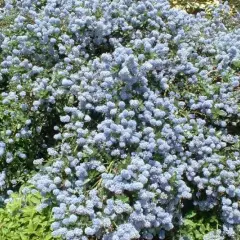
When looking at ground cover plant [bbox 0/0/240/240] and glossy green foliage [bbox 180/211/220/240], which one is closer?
ground cover plant [bbox 0/0/240/240]

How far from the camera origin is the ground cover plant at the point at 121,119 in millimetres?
2902

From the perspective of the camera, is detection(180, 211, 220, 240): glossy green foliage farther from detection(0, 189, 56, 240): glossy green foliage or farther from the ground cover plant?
detection(0, 189, 56, 240): glossy green foliage

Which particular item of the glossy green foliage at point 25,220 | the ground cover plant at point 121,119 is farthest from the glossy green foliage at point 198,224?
the glossy green foliage at point 25,220

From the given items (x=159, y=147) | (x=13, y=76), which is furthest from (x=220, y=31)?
(x=13, y=76)

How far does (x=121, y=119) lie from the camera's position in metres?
3.01

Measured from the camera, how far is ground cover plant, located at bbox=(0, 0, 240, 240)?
290cm

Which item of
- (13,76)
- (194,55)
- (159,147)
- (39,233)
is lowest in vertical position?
(39,233)

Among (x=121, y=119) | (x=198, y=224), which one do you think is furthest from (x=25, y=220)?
(x=198, y=224)

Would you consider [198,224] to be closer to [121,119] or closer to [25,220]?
[121,119]

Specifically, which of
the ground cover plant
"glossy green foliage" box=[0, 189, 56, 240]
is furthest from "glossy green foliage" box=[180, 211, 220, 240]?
"glossy green foliage" box=[0, 189, 56, 240]

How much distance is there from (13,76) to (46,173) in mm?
765

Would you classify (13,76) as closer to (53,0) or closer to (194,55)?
(53,0)

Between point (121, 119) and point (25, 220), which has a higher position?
point (121, 119)

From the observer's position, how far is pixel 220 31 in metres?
3.96
